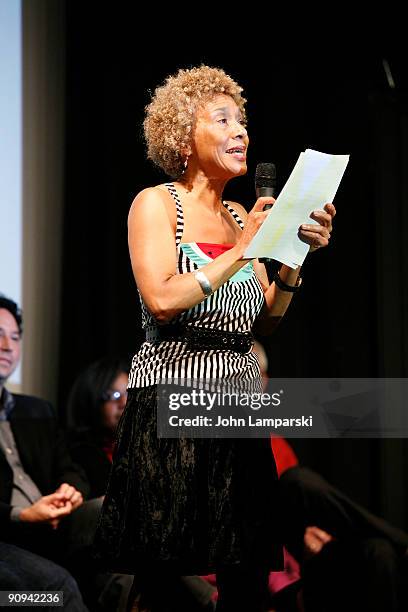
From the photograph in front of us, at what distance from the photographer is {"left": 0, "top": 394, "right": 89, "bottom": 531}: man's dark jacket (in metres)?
2.67

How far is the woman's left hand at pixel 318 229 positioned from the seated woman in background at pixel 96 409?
149 centimetres

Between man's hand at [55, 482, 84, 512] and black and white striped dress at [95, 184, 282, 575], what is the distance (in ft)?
2.70

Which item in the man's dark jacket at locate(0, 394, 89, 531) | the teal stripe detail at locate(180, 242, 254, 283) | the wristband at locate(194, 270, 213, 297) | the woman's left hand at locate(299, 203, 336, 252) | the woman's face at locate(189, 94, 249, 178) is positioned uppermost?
the woman's face at locate(189, 94, 249, 178)

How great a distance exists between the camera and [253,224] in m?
1.55

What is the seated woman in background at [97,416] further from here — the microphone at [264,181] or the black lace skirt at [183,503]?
the microphone at [264,181]

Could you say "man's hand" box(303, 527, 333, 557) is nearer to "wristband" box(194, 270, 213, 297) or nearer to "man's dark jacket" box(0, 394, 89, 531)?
"man's dark jacket" box(0, 394, 89, 531)

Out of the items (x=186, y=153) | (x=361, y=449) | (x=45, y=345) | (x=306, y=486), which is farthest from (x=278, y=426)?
(x=45, y=345)

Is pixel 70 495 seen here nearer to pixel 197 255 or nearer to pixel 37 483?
pixel 37 483

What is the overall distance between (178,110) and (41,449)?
53.1 inches

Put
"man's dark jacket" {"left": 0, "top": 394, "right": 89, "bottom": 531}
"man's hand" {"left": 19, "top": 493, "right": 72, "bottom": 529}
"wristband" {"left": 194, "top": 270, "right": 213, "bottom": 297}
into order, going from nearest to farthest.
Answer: "wristband" {"left": 194, "top": 270, "right": 213, "bottom": 297}
"man's hand" {"left": 19, "top": 493, "right": 72, "bottom": 529}
"man's dark jacket" {"left": 0, "top": 394, "right": 89, "bottom": 531}

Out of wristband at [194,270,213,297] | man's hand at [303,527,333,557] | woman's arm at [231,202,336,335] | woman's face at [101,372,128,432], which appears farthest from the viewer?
woman's face at [101,372,128,432]

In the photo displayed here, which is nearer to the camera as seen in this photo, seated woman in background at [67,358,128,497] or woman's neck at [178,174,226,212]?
woman's neck at [178,174,226,212]

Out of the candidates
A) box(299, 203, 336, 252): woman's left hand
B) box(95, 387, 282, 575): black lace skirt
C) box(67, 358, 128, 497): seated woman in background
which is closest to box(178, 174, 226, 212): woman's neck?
box(299, 203, 336, 252): woman's left hand

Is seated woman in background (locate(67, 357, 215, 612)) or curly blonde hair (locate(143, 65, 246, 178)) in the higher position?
curly blonde hair (locate(143, 65, 246, 178))
